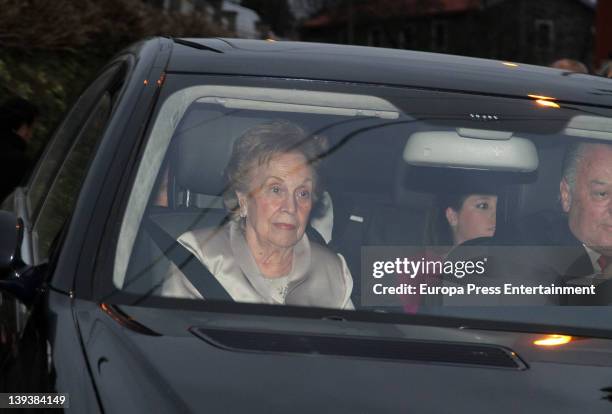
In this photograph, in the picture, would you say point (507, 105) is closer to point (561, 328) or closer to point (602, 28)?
point (561, 328)

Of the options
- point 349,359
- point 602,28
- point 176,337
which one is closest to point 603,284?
point 349,359

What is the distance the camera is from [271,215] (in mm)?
3213

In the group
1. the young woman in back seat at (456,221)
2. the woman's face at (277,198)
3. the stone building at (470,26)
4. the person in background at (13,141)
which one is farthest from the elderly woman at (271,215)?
the stone building at (470,26)

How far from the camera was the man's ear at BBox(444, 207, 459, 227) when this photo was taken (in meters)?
3.19

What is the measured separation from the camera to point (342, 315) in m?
2.89

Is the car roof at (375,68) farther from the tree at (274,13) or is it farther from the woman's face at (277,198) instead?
the tree at (274,13)

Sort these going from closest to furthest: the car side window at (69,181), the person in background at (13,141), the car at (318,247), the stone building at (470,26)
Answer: the car at (318,247), the car side window at (69,181), the person in background at (13,141), the stone building at (470,26)

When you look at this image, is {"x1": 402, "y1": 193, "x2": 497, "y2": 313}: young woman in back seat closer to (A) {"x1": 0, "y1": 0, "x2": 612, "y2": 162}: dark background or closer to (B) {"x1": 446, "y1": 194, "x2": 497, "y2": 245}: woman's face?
(B) {"x1": 446, "y1": 194, "x2": 497, "y2": 245}: woman's face

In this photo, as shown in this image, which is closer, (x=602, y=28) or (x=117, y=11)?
(x=117, y=11)

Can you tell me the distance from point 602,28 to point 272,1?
40.0 ft

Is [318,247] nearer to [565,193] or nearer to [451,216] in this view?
[451,216]

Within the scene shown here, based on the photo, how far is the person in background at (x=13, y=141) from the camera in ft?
26.4

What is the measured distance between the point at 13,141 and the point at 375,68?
5.28 m

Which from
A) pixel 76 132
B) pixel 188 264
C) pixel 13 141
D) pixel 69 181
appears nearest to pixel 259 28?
pixel 13 141
